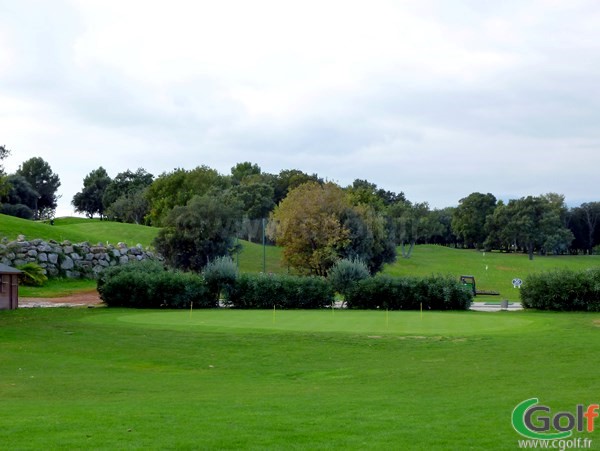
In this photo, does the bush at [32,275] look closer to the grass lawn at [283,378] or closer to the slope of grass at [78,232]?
the slope of grass at [78,232]

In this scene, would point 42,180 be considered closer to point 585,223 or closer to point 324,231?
point 324,231

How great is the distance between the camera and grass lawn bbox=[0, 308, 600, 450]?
29.2ft

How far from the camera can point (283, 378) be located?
16.7 metres

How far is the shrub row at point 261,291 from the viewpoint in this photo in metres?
36.8

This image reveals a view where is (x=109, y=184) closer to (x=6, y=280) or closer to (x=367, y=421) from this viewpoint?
(x=6, y=280)

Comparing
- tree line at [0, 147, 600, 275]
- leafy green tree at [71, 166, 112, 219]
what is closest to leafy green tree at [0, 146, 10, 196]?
tree line at [0, 147, 600, 275]

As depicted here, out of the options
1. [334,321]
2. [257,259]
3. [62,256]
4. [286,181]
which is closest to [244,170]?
[286,181]

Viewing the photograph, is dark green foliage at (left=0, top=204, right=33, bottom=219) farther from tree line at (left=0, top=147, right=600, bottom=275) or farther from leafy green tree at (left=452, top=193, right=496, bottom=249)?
leafy green tree at (left=452, top=193, right=496, bottom=249)

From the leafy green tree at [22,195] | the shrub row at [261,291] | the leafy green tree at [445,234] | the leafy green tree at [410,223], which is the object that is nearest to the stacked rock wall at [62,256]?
the shrub row at [261,291]

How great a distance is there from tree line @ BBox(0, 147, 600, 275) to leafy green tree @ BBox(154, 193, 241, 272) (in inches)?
2.8

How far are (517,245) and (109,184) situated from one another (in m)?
57.3

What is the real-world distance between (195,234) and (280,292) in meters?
16.5

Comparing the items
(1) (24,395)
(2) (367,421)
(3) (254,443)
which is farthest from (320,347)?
(3) (254,443)

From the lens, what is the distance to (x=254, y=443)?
839 cm
